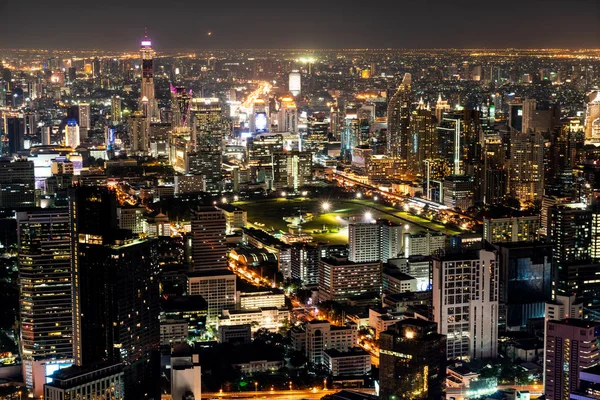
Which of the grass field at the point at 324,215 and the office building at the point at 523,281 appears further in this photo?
the grass field at the point at 324,215

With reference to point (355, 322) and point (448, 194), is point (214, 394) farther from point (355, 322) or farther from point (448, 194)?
point (448, 194)

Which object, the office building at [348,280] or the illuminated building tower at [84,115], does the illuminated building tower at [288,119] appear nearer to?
the illuminated building tower at [84,115]

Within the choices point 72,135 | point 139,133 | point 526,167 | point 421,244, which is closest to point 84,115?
point 72,135

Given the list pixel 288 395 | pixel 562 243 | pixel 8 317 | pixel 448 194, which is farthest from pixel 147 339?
pixel 448 194

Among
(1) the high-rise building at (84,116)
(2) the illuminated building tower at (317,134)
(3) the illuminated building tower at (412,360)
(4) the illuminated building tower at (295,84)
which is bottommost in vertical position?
(3) the illuminated building tower at (412,360)

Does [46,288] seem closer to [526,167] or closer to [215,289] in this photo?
[215,289]

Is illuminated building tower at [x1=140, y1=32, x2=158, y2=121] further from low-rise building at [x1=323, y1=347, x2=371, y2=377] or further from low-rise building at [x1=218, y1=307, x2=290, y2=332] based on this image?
low-rise building at [x1=323, y1=347, x2=371, y2=377]

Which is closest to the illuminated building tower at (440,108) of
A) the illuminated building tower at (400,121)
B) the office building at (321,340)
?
the illuminated building tower at (400,121)
